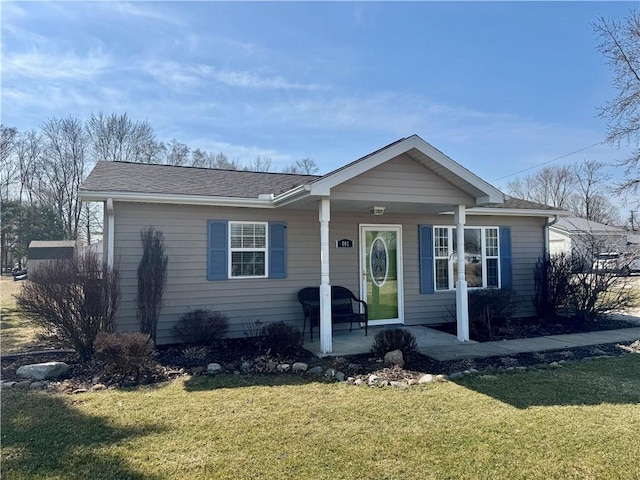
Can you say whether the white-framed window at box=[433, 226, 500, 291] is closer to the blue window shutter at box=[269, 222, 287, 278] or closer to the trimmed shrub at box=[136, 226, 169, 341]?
the blue window shutter at box=[269, 222, 287, 278]

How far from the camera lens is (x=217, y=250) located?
24.7ft

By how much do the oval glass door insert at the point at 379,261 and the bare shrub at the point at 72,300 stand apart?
506cm

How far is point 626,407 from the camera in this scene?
412cm

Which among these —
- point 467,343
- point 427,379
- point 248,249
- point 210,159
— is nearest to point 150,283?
point 248,249

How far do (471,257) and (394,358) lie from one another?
486 cm

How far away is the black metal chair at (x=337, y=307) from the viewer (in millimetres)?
7734

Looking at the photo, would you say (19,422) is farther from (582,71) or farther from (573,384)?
(582,71)

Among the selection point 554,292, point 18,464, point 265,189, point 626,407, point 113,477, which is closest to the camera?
point 113,477

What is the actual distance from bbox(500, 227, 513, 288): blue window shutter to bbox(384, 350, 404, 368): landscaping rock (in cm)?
524

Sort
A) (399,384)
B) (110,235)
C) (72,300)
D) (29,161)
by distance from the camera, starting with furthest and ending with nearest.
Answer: (29,161) < (110,235) < (72,300) < (399,384)

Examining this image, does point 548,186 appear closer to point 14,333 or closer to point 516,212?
point 516,212

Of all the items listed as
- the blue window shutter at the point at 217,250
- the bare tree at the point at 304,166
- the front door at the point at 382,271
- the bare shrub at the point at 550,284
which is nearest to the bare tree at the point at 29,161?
the bare tree at the point at 304,166

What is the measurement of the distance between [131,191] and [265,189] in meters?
2.66

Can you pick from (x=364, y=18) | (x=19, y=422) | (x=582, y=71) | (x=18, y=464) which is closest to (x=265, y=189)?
(x=364, y=18)
